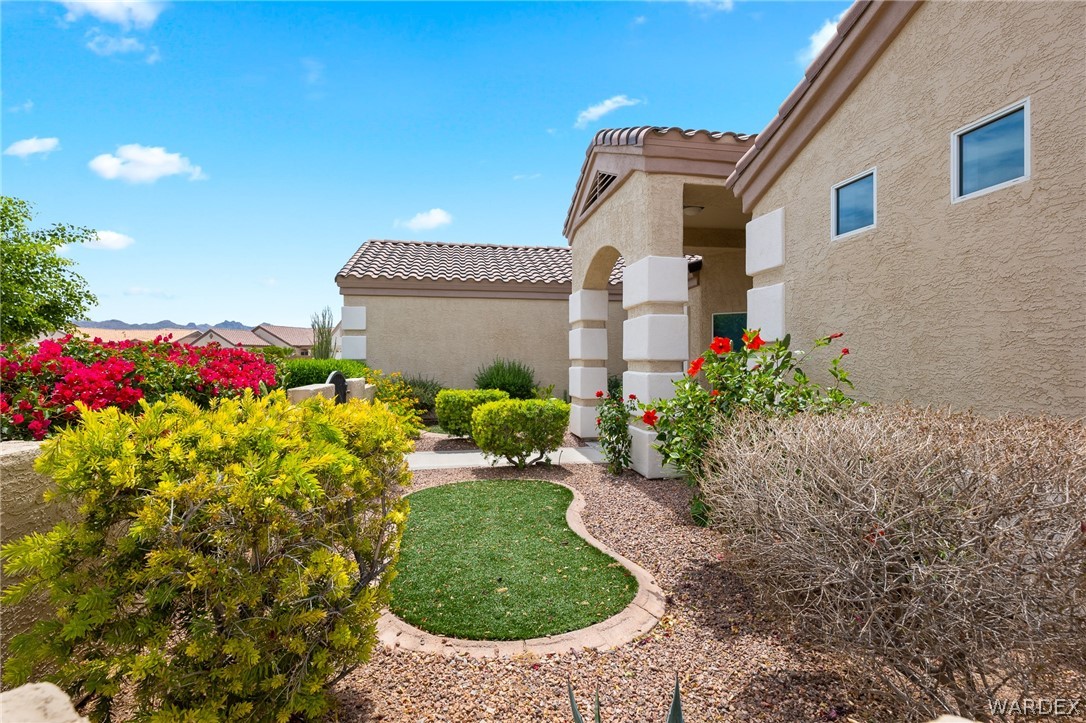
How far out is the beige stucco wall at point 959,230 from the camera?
4.00m

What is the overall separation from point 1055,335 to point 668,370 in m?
4.59


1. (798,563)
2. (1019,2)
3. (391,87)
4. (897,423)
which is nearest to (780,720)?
(798,563)

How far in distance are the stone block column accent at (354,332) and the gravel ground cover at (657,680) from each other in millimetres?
11433

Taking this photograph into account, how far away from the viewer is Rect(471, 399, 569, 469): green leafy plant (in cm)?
829

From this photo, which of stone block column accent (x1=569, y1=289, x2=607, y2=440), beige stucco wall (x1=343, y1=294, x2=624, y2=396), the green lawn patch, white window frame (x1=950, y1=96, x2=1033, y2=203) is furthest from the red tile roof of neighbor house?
white window frame (x1=950, y1=96, x2=1033, y2=203)

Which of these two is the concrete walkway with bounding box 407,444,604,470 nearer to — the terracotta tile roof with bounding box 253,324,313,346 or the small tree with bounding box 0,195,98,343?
the small tree with bounding box 0,195,98,343

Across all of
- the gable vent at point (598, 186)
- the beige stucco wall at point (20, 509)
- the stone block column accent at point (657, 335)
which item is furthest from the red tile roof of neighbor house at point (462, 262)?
the beige stucco wall at point (20, 509)

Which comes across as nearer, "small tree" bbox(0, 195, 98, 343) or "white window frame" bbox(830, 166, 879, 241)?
"white window frame" bbox(830, 166, 879, 241)

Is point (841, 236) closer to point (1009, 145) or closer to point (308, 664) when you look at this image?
point (1009, 145)

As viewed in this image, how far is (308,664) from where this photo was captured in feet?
8.48

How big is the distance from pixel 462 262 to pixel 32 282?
59.4ft

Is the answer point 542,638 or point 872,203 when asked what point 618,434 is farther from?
point 542,638

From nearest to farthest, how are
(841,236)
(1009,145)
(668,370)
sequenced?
(1009,145) → (841,236) → (668,370)

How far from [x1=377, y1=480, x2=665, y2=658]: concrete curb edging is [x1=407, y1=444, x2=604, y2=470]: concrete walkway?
4.99 m
